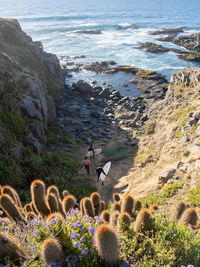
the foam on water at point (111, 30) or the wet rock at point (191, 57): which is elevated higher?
the foam on water at point (111, 30)

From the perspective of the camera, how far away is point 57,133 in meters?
17.8

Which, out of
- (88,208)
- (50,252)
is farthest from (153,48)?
(50,252)

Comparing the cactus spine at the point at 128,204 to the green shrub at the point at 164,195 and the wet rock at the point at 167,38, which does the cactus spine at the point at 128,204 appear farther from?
the wet rock at the point at 167,38

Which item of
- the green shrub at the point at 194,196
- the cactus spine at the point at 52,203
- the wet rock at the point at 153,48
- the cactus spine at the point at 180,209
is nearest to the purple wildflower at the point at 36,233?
the cactus spine at the point at 52,203

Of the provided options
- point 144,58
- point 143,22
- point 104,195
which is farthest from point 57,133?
point 143,22

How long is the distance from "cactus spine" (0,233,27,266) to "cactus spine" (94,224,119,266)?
0.92m

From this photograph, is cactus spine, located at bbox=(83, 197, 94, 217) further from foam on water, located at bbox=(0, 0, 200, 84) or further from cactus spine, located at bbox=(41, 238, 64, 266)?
foam on water, located at bbox=(0, 0, 200, 84)

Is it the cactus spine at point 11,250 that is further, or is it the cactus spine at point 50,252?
the cactus spine at point 11,250

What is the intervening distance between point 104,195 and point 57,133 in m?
8.72

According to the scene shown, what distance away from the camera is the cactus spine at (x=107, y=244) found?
2820mm

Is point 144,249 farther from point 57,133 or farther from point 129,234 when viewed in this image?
point 57,133

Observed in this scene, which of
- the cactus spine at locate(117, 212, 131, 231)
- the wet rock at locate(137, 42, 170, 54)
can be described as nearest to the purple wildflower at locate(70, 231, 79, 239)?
the cactus spine at locate(117, 212, 131, 231)

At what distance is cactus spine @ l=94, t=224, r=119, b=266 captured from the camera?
2820 millimetres

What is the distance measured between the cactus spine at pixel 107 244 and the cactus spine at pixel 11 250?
917 millimetres
